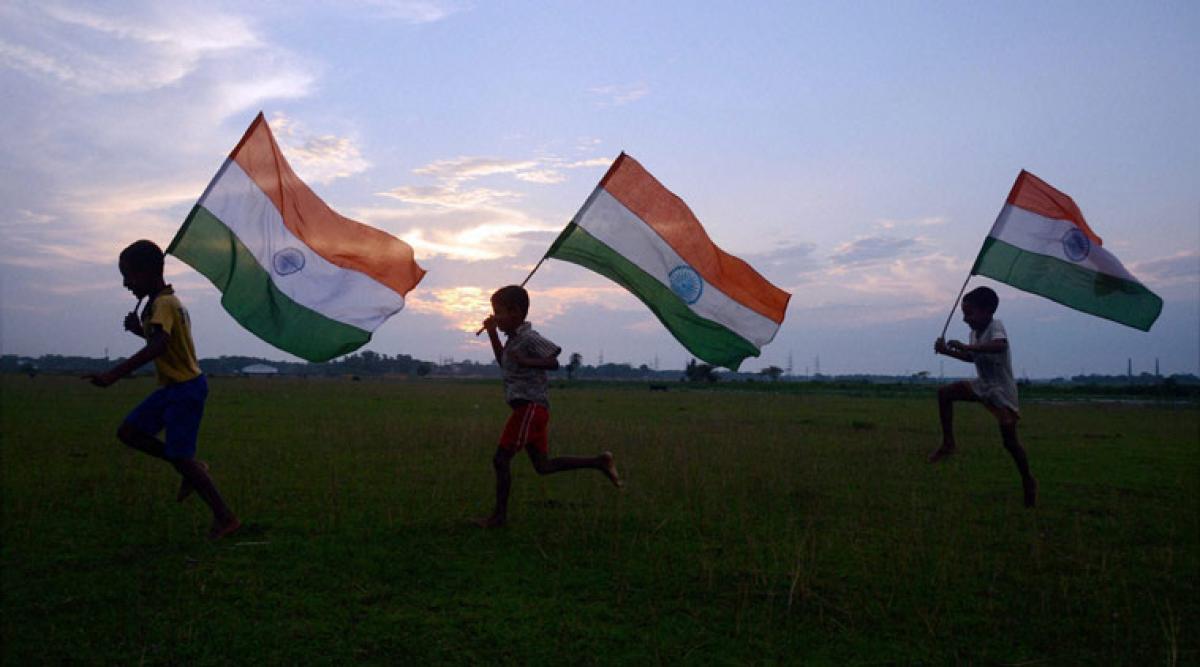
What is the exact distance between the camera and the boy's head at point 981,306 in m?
8.14

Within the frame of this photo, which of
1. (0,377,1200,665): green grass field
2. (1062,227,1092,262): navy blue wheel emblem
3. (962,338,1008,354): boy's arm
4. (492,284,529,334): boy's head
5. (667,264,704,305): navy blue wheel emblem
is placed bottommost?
(0,377,1200,665): green grass field

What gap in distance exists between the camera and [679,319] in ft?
26.2

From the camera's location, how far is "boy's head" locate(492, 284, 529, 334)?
6.73m

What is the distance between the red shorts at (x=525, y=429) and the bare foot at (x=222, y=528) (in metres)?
2.01

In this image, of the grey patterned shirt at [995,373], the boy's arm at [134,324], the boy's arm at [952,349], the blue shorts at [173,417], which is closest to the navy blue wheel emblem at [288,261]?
the boy's arm at [134,324]

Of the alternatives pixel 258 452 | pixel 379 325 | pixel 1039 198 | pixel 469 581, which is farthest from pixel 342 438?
pixel 1039 198

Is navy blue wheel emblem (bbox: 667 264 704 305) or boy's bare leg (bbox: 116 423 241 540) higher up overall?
navy blue wheel emblem (bbox: 667 264 704 305)

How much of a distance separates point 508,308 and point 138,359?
2626mm

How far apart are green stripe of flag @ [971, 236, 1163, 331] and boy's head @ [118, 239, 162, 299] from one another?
7.32 metres

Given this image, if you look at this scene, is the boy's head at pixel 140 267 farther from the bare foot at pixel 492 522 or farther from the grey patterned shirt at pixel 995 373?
the grey patterned shirt at pixel 995 373

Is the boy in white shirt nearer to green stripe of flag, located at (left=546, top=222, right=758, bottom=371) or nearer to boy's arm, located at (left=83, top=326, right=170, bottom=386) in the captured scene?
green stripe of flag, located at (left=546, top=222, right=758, bottom=371)

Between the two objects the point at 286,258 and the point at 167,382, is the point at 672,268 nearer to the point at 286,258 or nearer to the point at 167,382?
the point at 286,258

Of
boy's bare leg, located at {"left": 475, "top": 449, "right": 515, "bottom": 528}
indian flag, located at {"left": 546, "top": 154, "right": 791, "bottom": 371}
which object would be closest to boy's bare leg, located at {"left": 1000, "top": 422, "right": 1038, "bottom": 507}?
indian flag, located at {"left": 546, "top": 154, "right": 791, "bottom": 371}

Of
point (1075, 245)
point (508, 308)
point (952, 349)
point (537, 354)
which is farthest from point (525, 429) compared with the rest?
point (1075, 245)
